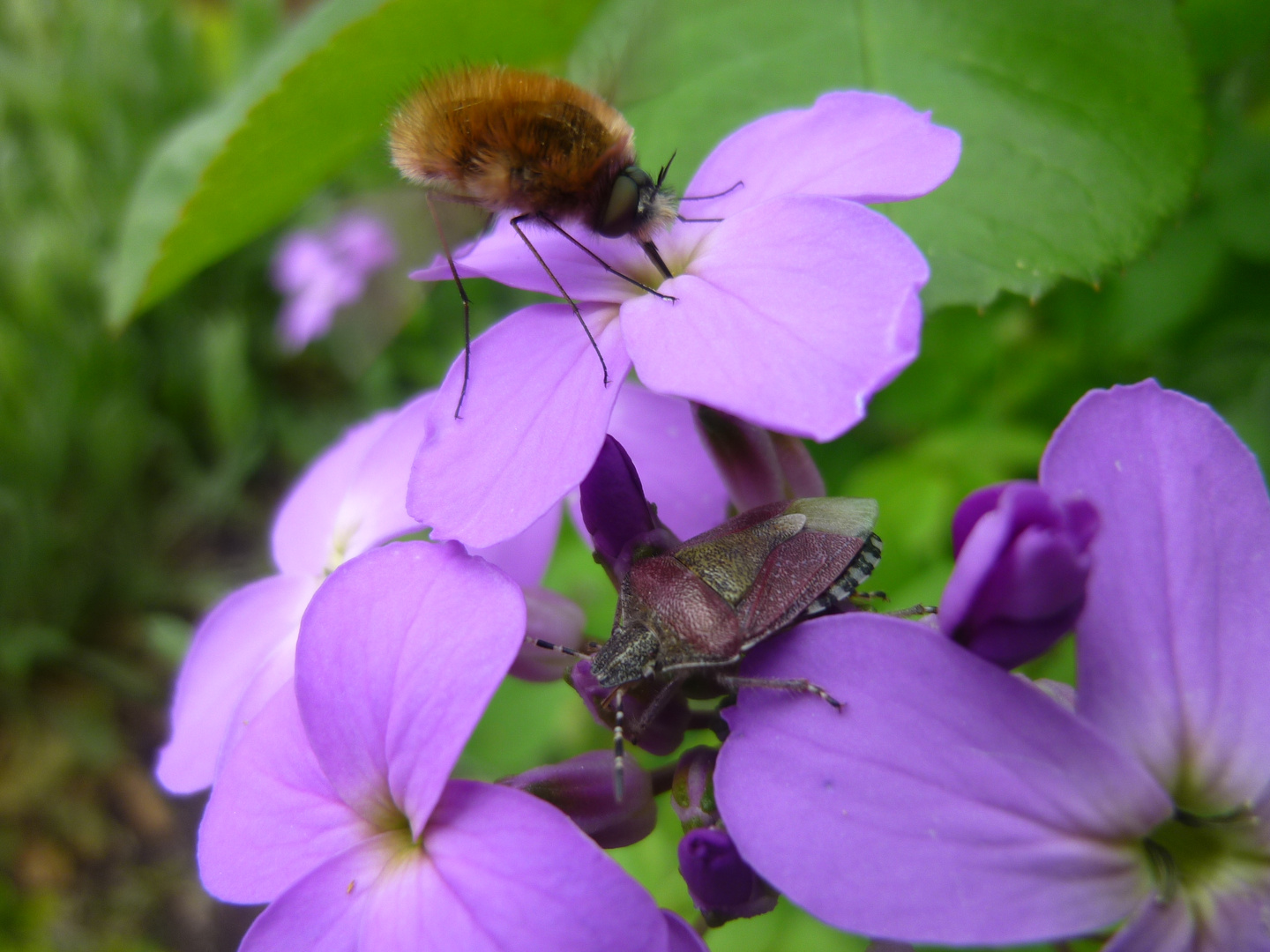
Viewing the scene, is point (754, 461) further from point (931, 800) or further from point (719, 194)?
point (931, 800)

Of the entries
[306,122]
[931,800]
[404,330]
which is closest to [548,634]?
[931,800]

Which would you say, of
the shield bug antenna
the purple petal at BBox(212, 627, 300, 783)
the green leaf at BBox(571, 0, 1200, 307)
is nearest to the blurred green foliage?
the green leaf at BBox(571, 0, 1200, 307)

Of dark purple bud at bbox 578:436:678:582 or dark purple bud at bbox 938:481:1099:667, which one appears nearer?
dark purple bud at bbox 938:481:1099:667

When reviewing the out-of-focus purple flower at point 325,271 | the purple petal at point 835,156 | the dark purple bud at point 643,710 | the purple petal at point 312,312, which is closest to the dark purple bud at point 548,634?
the dark purple bud at point 643,710

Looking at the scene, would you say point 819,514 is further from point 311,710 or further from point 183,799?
point 183,799

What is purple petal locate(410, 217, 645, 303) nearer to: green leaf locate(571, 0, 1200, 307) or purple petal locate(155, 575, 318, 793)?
green leaf locate(571, 0, 1200, 307)

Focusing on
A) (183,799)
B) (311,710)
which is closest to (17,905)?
(183,799)

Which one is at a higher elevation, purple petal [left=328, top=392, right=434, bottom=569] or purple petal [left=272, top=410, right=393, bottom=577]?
purple petal [left=328, top=392, right=434, bottom=569]
